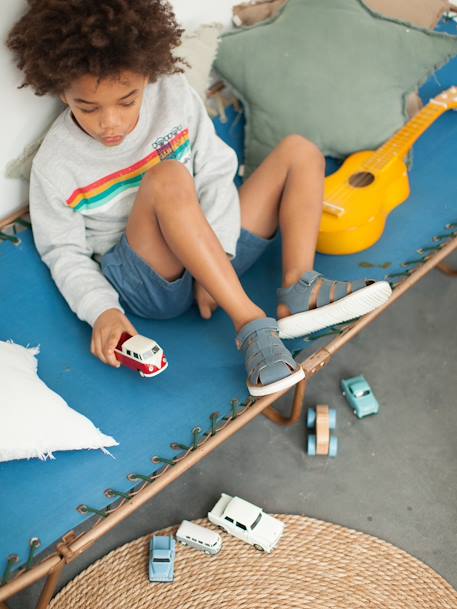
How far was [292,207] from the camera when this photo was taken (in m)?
1.51

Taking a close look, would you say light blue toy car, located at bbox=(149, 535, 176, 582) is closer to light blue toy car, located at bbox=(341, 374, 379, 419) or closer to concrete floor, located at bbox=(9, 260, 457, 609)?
concrete floor, located at bbox=(9, 260, 457, 609)

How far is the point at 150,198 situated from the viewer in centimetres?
136

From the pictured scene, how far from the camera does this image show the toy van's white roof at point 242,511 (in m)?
Answer: 1.46

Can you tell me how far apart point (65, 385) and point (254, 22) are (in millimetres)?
995

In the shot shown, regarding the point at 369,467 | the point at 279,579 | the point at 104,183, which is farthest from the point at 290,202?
the point at 279,579

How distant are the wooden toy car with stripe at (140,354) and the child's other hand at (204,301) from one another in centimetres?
17

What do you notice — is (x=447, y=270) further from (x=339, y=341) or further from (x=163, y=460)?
(x=163, y=460)

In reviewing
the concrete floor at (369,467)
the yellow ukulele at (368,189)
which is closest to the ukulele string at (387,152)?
the yellow ukulele at (368,189)

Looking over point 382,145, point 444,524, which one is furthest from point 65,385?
point 382,145

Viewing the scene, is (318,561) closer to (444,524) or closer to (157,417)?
(444,524)

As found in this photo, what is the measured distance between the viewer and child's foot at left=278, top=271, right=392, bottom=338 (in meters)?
1.36

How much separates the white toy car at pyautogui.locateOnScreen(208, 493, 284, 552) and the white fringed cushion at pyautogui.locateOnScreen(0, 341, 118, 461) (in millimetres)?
302

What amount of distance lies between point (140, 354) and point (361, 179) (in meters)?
0.72

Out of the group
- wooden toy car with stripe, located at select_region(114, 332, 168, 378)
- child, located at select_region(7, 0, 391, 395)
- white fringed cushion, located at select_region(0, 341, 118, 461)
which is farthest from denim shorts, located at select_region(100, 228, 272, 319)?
white fringed cushion, located at select_region(0, 341, 118, 461)
